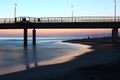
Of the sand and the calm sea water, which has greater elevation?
the sand

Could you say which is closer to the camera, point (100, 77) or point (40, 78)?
point (100, 77)

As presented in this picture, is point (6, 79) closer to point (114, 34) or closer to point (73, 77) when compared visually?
point (73, 77)

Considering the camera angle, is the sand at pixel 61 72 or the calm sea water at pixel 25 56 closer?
the sand at pixel 61 72

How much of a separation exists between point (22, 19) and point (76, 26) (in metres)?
14.2

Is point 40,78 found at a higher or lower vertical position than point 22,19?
lower

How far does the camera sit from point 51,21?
79812mm

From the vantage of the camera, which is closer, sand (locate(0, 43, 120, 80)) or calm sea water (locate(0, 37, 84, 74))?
sand (locate(0, 43, 120, 80))

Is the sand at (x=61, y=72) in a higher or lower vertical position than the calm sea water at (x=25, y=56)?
higher

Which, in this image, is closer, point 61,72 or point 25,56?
point 61,72

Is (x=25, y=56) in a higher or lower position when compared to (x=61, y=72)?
lower

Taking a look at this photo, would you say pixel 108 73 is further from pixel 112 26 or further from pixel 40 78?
pixel 112 26

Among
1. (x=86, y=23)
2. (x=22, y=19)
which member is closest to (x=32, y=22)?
(x=22, y=19)

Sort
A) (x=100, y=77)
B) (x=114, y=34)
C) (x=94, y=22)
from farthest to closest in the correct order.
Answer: (x=114, y=34), (x=94, y=22), (x=100, y=77)

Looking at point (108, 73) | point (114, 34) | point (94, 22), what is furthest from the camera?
point (114, 34)
